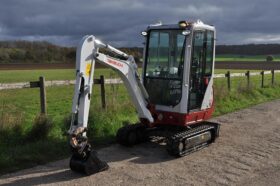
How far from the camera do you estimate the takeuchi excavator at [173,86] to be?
886 centimetres

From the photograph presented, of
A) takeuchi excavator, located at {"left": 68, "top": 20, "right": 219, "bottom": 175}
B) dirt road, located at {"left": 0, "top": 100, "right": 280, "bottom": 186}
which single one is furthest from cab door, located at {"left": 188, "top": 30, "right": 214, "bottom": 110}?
dirt road, located at {"left": 0, "top": 100, "right": 280, "bottom": 186}

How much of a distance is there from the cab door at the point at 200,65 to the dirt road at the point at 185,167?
1159 millimetres

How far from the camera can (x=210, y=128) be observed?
9.89 metres

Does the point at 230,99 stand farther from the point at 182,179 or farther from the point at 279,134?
the point at 182,179

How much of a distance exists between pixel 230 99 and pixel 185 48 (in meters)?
8.38

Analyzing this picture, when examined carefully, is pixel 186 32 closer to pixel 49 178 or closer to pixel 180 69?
pixel 180 69

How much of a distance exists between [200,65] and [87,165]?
12.3 feet

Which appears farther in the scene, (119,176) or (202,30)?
(202,30)

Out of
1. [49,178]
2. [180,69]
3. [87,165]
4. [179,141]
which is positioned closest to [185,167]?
[179,141]

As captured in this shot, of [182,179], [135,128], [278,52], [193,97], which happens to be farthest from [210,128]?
[278,52]

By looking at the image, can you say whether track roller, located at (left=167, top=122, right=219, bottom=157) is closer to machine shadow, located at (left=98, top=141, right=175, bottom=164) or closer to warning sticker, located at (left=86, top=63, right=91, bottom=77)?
machine shadow, located at (left=98, top=141, right=175, bottom=164)

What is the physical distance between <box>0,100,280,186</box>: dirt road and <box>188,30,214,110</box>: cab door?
45.6 inches

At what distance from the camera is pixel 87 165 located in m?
7.34

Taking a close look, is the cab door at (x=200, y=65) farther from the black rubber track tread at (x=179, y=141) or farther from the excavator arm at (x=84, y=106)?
the excavator arm at (x=84, y=106)
